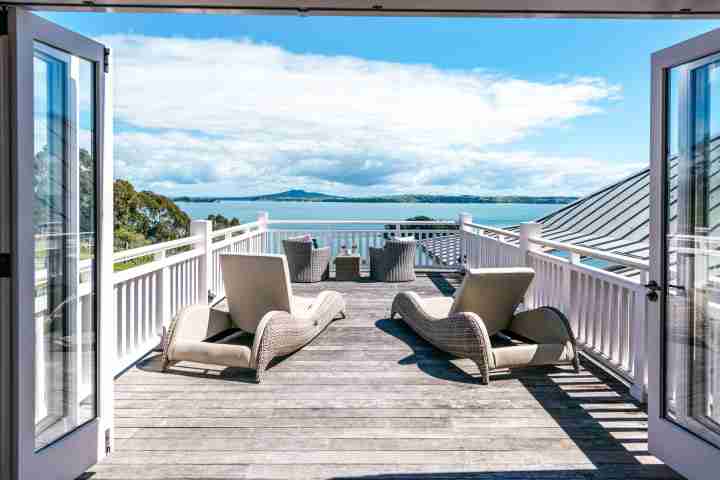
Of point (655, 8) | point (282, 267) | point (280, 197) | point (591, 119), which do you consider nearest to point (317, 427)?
point (282, 267)

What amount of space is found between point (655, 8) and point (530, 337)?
9.30ft

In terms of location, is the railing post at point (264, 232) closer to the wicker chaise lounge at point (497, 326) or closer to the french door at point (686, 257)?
the wicker chaise lounge at point (497, 326)

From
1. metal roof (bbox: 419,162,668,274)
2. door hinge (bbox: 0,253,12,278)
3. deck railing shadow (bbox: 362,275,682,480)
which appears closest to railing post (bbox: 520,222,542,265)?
deck railing shadow (bbox: 362,275,682,480)

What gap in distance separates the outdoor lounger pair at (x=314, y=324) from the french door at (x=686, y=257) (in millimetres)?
1252

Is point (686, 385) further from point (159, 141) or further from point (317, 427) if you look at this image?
point (159, 141)

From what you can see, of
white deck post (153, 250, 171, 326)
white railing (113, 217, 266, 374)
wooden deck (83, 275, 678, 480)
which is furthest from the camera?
white deck post (153, 250, 171, 326)

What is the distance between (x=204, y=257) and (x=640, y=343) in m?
4.58

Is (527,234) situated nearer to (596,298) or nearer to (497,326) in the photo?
(596,298)

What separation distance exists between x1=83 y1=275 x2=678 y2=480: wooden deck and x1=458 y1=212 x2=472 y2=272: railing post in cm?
533

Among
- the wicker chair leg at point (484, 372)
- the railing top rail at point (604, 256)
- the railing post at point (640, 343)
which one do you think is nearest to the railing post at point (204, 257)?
the wicker chair leg at point (484, 372)

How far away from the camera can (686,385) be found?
2.62m

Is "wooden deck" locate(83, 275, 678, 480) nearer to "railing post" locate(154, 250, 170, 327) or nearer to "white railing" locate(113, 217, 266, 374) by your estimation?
"white railing" locate(113, 217, 266, 374)

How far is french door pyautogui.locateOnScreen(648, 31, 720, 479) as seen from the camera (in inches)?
97.0

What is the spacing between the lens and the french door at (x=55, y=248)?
2162mm
